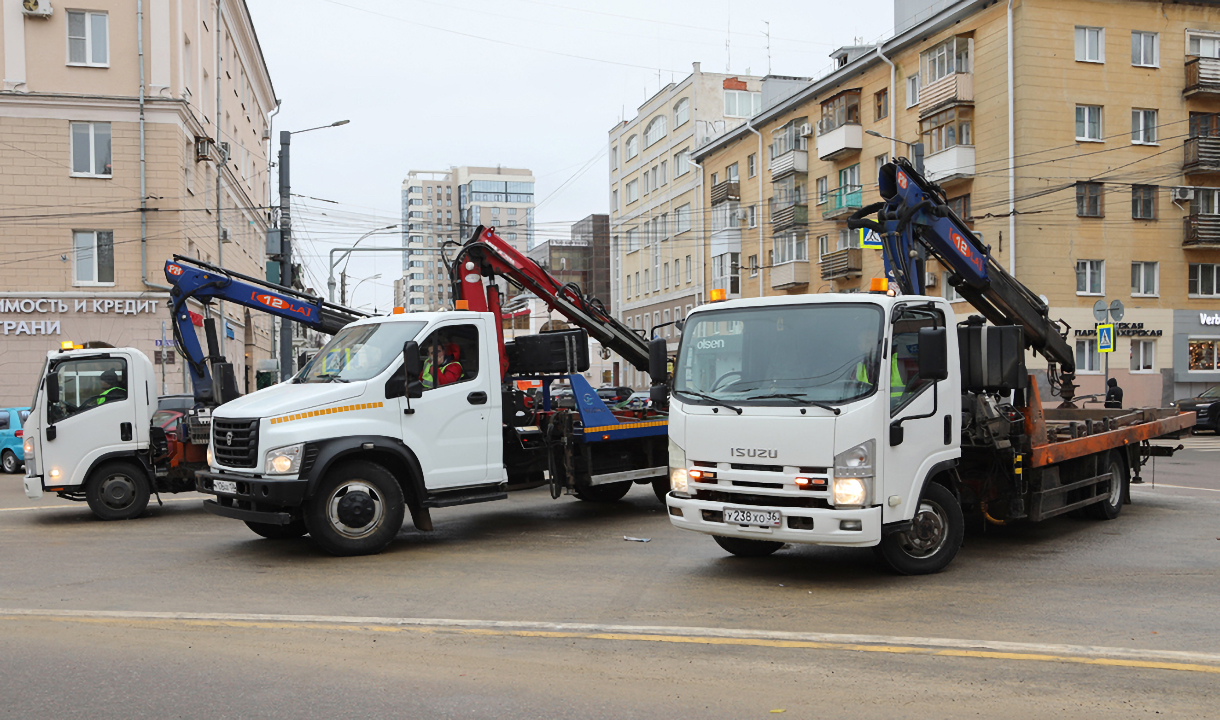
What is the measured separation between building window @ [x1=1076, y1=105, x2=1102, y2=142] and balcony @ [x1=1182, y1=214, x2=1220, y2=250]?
4601mm

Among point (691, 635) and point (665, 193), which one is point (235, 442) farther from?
point (665, 193)

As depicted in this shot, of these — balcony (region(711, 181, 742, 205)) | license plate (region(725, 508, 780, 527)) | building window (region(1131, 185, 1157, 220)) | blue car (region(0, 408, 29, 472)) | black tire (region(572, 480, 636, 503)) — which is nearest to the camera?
license plate (region(725, 508, 780, 527))

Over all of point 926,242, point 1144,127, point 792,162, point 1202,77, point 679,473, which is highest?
point 1202,77

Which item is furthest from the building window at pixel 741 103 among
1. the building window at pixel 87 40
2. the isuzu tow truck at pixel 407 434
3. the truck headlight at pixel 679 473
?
the truck headlight at pixel 679 473

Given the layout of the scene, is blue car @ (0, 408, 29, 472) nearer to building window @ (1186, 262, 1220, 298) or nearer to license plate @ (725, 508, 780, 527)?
license plate @ (725, 508, 780, 527)

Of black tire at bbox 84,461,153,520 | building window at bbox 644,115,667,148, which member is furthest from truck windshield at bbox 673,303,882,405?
building window at bbox 644,115,667,148

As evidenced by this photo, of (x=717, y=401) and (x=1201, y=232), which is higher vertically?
(x=1201, y=232)

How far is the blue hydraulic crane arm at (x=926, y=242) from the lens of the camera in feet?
33.9

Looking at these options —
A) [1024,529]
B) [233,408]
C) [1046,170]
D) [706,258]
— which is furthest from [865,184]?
[233,408]

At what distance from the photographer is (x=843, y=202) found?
42719mm

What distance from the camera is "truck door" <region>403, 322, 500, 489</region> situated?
10.4 m

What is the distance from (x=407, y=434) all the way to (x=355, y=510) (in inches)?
35.6

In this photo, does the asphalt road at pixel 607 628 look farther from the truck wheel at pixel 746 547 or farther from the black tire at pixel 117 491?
the black tire at pixel 117 491

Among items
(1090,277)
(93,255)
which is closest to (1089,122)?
(1090,277)
